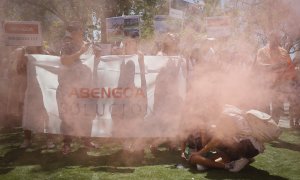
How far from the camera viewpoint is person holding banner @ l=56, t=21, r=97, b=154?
530cm

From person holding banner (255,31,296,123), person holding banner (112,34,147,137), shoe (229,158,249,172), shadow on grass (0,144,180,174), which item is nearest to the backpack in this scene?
shoe (229,158,249,172)

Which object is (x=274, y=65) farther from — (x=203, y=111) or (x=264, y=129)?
(x=264, y=129)

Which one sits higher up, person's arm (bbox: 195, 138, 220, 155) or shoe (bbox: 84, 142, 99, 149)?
person's arm (bbox: 195, 138, 220, 155)

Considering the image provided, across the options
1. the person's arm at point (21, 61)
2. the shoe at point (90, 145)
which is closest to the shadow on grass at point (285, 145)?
the shoe at point (90, 145)

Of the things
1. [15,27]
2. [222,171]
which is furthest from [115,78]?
[222,171]

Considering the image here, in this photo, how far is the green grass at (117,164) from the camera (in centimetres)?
414

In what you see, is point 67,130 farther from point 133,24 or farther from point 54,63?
point 133,24

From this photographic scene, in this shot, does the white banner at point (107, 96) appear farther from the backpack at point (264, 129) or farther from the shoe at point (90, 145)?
the backpack at point (264, 129)

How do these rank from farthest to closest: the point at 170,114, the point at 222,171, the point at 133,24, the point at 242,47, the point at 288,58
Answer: the point at 242,47, the point at 288,58, the point at 133,24, the point at 170,114, the point at 222,171

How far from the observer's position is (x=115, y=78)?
216 inches

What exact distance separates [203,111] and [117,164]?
4.80 feet

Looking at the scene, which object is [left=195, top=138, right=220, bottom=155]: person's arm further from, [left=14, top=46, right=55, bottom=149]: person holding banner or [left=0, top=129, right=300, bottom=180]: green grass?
[left=14, top=46, right=55, bottom=149]: person holding banner

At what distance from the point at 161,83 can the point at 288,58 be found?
97.8 inches

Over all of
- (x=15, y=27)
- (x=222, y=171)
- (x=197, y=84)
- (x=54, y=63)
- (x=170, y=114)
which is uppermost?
(x=15, y=27)
